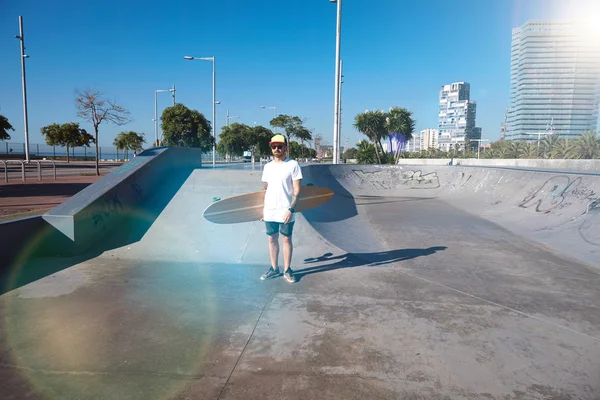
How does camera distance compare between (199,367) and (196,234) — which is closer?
→ (199,367)

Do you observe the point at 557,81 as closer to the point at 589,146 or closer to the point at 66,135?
the point at 589,146

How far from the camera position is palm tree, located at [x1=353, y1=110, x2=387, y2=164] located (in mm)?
52438

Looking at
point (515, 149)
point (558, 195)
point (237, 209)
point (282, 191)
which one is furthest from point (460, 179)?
point (515, 149)

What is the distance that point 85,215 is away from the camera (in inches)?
206

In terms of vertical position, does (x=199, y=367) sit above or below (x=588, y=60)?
below

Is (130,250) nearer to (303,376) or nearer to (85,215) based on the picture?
(85,215)

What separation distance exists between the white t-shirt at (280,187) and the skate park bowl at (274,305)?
88 centimetres

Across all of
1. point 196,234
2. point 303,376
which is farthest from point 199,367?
point 196,234

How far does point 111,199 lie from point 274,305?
144 inches

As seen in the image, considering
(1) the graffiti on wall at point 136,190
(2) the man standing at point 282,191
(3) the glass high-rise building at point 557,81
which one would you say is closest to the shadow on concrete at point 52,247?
(1) the graffiti on wall at point 136,190

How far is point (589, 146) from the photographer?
112 feet

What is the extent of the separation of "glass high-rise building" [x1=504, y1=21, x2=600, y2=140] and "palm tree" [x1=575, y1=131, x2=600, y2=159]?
14372 centimetres

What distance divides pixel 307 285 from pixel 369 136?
52410 mm

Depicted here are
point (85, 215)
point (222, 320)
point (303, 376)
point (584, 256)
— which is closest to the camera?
point (303, 376)
